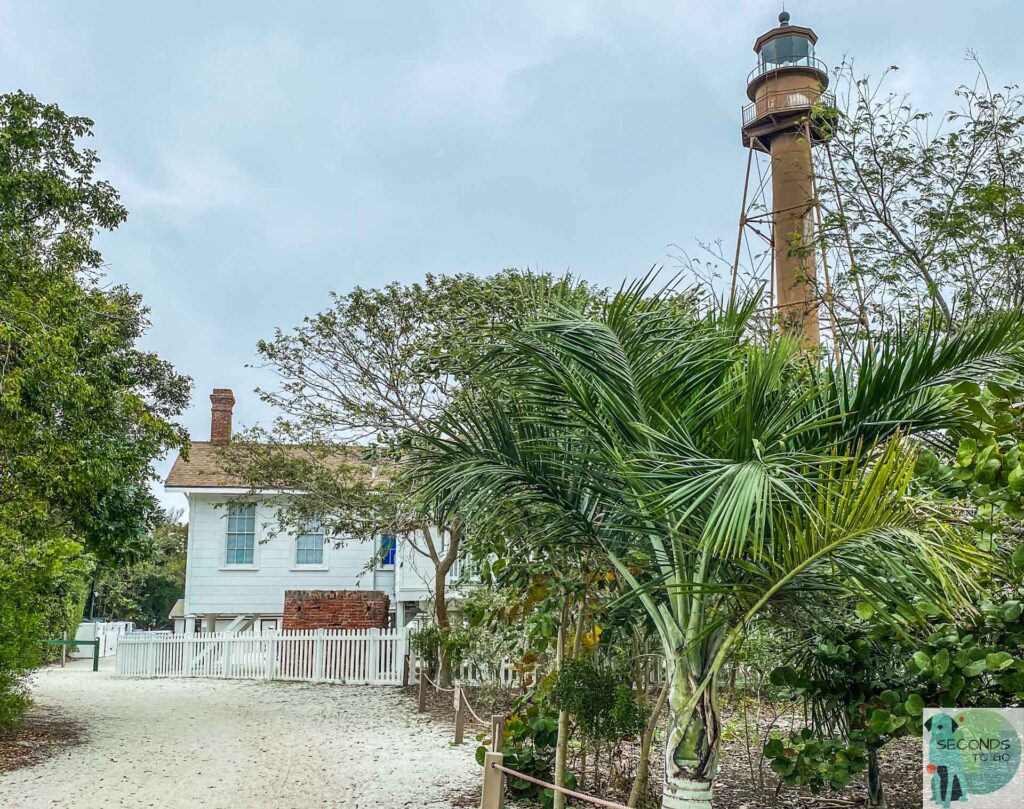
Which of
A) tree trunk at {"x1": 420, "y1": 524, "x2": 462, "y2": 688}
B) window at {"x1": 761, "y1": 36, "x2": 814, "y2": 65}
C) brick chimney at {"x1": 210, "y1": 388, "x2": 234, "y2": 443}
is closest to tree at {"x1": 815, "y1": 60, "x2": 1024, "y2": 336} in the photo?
tree trunk at {"x1": 420, "y1": 524, "x2": 462, "y2": 688}

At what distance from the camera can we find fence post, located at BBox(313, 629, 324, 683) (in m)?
17.5

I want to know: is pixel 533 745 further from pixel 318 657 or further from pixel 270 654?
pixel 270 654

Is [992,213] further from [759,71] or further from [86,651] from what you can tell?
[86,651]

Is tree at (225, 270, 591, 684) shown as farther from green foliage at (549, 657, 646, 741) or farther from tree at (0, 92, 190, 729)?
green foliage at (549, 657, 646, 741)

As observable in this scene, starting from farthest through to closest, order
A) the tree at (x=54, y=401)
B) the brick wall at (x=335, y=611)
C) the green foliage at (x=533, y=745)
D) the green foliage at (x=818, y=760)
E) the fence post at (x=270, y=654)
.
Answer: the brick wall at (x=335, y=611) → the fence post at (x=270, y=654) → the tree at (x=54, y=401) → the green foliage at (x=533, y=745) → the green foliage at (x=818, y=760)

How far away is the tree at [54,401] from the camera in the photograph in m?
9.16

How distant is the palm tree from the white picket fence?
39.2 feet

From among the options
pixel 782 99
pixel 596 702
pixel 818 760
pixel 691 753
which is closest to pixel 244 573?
pixel 782 99

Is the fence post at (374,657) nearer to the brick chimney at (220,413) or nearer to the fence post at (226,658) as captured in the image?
the fence post at (226,658)

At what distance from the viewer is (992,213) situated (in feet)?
29.4

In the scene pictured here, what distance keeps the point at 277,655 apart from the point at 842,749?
14.2m

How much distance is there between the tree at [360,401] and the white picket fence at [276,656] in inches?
123

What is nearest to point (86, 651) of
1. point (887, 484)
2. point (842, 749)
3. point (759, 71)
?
point (759, 71)

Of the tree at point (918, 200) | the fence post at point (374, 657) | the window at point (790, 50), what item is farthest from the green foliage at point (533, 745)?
the window at point (790, 50)
